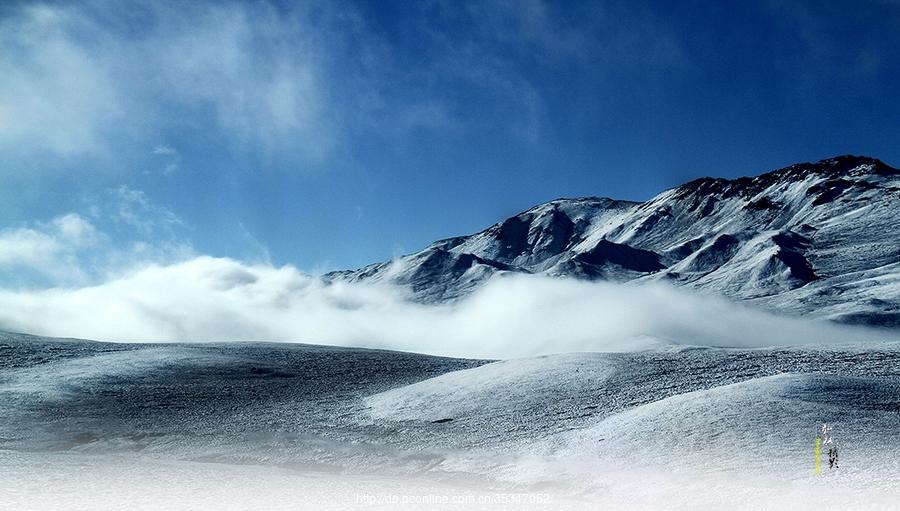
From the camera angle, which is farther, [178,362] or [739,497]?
[178,362]

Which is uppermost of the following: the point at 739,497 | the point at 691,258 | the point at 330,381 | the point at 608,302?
the point at 691,258

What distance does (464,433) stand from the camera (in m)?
29.8

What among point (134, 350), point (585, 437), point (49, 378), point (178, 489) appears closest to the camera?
point (178, 489)

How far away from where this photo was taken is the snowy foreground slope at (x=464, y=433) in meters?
19.2

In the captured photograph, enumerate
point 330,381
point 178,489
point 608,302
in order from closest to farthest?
point 178,489 < point 330,381 < point 608,302

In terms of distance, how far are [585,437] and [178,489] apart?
15.3 meters

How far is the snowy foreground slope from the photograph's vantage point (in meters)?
19.2

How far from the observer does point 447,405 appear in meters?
35.5

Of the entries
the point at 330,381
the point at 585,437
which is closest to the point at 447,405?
the point at 585,437

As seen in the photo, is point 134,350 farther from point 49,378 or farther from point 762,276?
point 762,276

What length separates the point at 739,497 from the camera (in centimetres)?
1798

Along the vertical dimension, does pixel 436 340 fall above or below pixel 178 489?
above

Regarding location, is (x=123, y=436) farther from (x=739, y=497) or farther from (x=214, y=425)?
(x=739, y=497)

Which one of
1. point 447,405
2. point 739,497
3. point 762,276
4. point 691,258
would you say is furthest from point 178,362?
point 691,258
